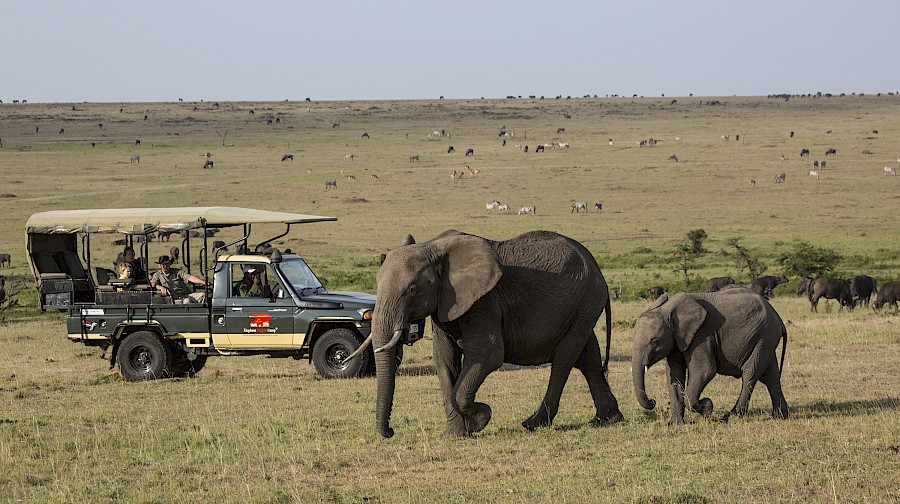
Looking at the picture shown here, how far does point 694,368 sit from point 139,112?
13534 cm

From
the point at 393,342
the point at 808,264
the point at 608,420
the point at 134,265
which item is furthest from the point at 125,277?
the point at 808,264

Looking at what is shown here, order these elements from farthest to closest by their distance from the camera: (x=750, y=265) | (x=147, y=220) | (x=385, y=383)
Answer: (x=750, y=265), (x=147, y=220), (x=385, y=383)

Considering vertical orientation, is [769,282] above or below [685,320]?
below

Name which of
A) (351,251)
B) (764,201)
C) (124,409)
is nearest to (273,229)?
(351,251)

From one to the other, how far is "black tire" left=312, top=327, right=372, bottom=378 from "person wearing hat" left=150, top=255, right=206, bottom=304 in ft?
6.24

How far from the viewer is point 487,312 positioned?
36.7 ft

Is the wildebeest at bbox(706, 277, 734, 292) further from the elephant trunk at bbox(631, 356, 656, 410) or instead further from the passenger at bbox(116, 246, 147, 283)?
the elephant trunk at bbox(631, 356, 656, 410)

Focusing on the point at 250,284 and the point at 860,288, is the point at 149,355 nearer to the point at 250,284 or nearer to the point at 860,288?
the point at 250,284

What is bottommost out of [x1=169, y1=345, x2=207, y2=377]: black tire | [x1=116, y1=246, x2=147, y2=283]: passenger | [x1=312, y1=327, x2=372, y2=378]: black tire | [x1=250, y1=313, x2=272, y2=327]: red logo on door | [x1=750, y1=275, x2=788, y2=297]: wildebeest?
[x1=750, y1=275, x2=788, y2=297]: wildebeest

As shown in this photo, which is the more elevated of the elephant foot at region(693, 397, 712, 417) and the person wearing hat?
the elephant foot at region(693, 397, 712, 417)

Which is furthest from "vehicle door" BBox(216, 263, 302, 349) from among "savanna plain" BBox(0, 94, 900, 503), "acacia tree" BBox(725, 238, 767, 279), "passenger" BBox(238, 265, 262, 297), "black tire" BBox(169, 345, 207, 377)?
"acacia tree" BBox(725, 238, 767, 279)

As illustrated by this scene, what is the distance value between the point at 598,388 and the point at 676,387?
78cm

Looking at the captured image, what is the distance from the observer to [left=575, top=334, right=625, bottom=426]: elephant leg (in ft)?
39.0

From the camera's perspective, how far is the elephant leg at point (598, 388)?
11.9 meters
